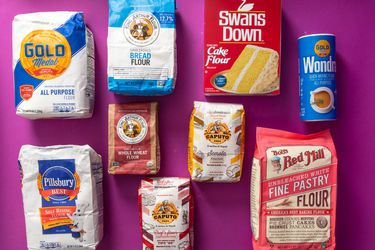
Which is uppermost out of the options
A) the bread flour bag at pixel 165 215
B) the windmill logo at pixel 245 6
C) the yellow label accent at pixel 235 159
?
the windmill logo at pixel 245 6

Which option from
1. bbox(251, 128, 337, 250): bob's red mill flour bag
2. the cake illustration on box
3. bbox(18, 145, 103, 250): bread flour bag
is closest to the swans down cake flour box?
the cake illustration on box

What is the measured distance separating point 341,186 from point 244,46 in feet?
1.66

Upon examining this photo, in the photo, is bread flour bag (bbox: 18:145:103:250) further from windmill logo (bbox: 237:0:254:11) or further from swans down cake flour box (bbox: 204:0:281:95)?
windmill logo (bbox: 237:0:254:11)

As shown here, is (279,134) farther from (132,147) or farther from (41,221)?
(41,221)

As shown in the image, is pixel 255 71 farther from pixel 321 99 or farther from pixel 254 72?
pixel 321 99

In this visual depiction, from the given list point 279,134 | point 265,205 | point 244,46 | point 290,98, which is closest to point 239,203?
point 265,205

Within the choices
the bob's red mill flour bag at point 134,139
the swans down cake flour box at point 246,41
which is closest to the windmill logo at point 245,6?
the swans down cake flour box at point 246,41

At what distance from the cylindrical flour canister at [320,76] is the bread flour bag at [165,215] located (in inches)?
16.5

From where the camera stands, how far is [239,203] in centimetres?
105

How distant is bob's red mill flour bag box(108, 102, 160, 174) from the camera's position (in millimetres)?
995

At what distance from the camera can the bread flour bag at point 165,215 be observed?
98cm

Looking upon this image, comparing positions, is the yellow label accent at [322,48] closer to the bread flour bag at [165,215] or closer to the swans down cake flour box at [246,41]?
the swans down cake flour box at [246,41]

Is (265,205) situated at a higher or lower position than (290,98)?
lower

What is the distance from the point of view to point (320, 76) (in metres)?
0.94
